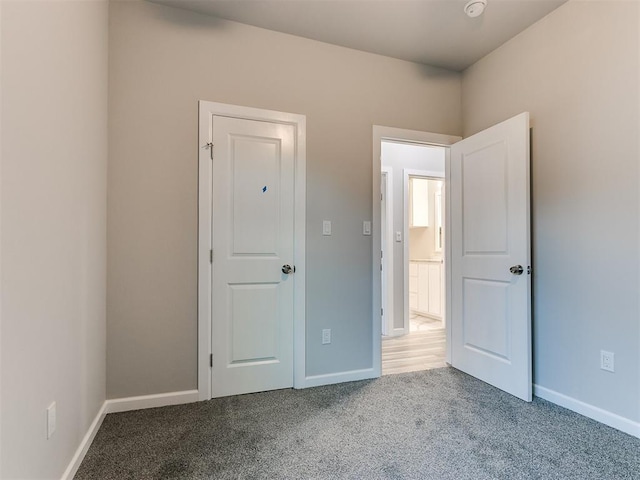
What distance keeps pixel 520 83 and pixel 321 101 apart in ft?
4.88

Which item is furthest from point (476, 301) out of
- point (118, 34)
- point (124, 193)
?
point (118, 34)

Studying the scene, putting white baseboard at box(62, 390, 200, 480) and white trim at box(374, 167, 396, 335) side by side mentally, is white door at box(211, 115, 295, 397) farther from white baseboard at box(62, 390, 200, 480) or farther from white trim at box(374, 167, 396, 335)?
white trim at box(374, 167, 396, 335)

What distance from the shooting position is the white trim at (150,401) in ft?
7.30

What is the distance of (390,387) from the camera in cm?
265

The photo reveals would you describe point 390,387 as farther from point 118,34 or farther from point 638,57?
point 118,34

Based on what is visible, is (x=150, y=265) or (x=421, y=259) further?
(x=421, y=259)

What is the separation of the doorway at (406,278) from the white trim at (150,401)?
1518 mm

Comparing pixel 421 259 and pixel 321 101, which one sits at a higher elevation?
pixel 321 101

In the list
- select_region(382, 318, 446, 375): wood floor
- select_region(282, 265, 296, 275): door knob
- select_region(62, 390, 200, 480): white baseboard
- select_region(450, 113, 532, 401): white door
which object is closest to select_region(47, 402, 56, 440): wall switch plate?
select_region(62, 390, 200, 480): white baseboard

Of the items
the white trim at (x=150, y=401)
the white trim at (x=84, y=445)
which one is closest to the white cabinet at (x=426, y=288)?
the white trim at (x=150, y=401)

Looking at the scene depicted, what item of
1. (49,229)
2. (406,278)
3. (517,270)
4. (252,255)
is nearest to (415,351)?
(406,278)

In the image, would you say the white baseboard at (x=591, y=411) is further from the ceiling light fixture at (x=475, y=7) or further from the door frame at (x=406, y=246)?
the ceiling light fixture at (x=475, y=7)

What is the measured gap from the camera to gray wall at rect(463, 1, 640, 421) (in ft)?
6.54

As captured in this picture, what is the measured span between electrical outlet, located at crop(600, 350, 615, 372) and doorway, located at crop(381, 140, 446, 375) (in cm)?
127
